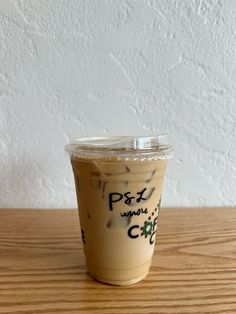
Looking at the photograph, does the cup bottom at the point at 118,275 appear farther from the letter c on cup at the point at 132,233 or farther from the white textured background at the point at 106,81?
the white textured background at the point at 106,81

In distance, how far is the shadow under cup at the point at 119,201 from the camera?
36 cm

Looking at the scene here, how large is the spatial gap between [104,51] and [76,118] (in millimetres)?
132

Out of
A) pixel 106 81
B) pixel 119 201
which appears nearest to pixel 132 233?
pixel 119 201

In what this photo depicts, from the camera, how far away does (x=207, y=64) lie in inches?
23.5

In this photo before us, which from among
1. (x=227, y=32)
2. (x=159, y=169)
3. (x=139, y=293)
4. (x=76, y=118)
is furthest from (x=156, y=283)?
(x=227, y=32)

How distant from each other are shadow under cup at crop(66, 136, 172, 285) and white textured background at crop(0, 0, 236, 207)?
218mm

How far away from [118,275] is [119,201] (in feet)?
0.30

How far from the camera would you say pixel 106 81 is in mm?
584

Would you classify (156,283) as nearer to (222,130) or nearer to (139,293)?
(139,293)

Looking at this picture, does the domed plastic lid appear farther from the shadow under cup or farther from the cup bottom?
the cup bottom

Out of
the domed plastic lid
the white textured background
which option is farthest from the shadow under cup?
the white textured background

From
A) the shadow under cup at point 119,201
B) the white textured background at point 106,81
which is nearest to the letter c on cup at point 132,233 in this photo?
the shadow under cup at point 119,201

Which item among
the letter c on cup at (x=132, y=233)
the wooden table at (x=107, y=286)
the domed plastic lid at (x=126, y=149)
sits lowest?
the wooden table at (x=107, y=286)

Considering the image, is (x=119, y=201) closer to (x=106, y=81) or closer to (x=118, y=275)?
(x=118, y=275)
